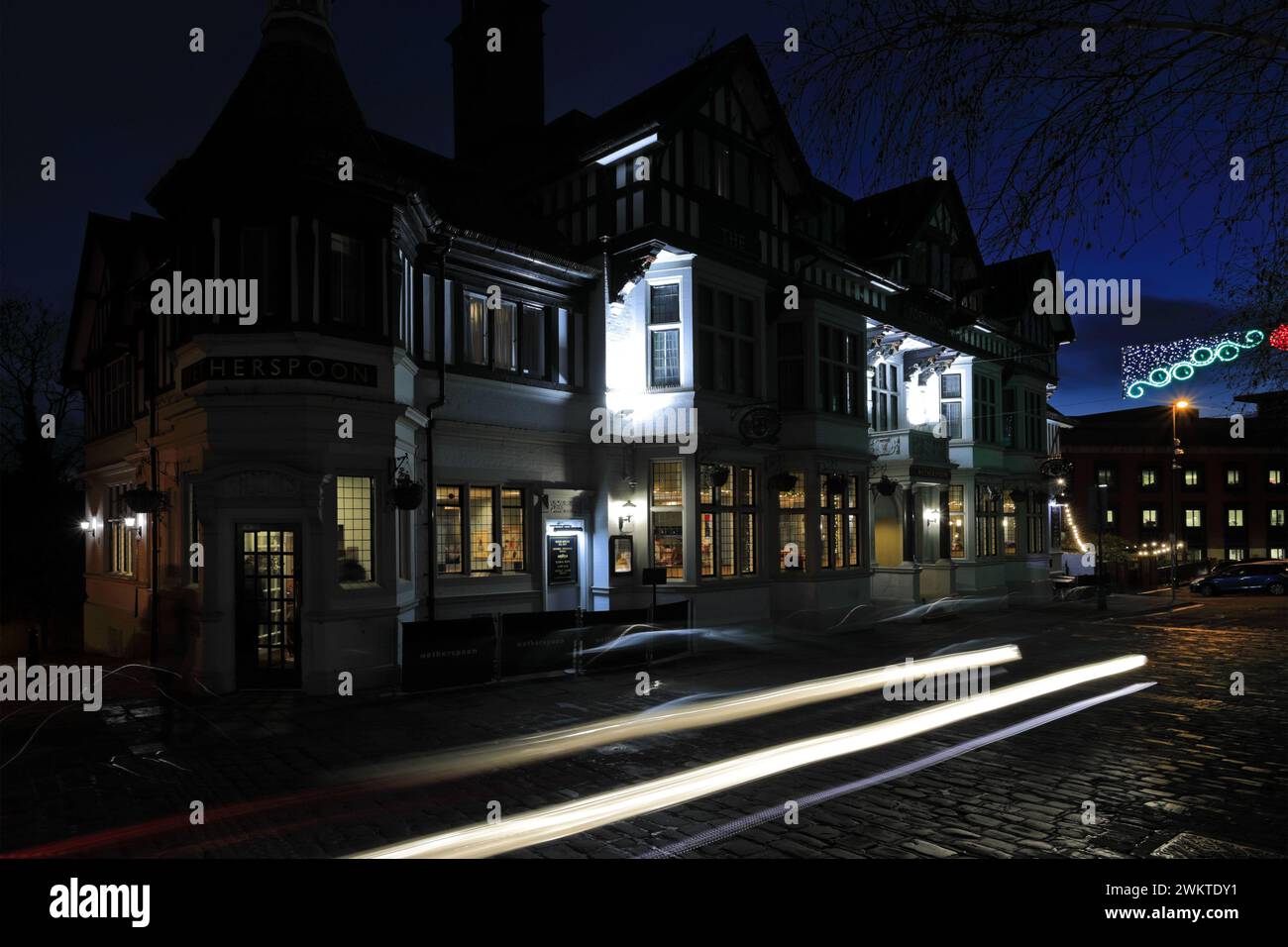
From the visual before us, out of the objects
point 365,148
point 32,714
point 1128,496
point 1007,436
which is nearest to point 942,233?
point 1007,436

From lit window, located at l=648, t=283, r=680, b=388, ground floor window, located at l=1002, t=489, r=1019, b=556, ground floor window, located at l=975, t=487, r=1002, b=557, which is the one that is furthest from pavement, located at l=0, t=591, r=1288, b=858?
ground floor window, located at l=1002, t=489, r=1019, b=556

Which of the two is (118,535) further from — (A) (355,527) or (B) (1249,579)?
(B) (1249,579)

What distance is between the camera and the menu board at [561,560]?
59.2 ft

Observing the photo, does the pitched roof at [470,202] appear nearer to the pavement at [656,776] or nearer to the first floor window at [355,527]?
the first floor window at [355,527]

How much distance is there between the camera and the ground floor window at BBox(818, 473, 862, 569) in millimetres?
22016

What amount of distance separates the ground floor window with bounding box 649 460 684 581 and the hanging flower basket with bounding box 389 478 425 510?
619cm

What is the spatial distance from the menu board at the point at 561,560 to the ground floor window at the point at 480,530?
631 millimetres

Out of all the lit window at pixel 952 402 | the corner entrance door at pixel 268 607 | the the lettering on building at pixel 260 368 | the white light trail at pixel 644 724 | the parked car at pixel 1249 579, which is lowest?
the parked car at pixel 1249 579

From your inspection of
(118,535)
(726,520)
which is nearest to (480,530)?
(726,520)

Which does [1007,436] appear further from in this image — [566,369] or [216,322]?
[216,322]

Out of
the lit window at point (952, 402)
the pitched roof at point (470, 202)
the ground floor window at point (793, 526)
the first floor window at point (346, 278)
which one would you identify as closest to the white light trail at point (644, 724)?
the ground floor window at point (793, 526)

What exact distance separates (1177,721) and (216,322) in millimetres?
15326

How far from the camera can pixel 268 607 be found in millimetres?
13633

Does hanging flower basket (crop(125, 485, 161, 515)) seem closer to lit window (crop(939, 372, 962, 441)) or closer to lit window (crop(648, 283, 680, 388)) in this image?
lit window (crop(648, 283, 680, 388))
